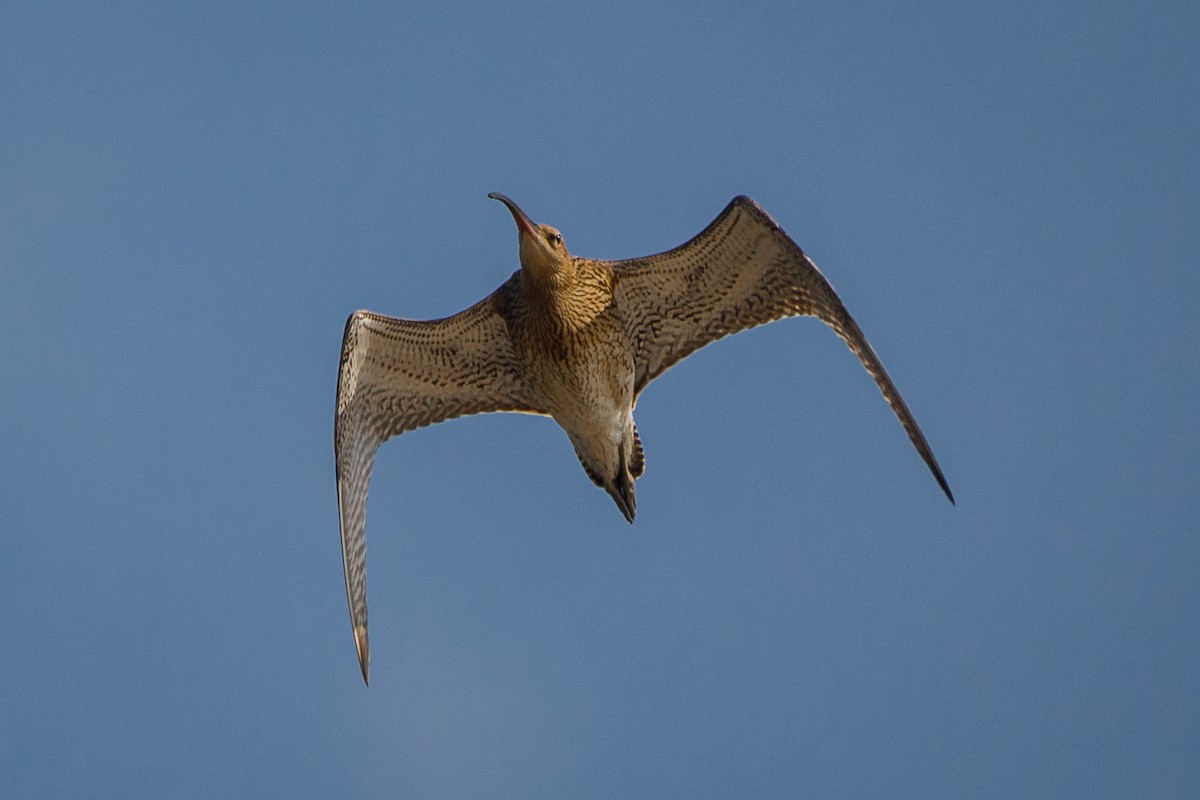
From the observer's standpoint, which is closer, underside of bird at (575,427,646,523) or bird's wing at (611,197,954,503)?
bird's wing at (611,197,954,503)

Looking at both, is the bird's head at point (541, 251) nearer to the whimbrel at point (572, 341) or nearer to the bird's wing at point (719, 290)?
the whimbrel at point (572, 341)

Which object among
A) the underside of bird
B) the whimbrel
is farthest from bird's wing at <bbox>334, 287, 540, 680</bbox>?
the underside of bird

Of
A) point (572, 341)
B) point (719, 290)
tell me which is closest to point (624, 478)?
point (572, 341)

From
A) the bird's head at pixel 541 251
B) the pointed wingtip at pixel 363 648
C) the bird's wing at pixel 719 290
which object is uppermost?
the bird's head at pixel 541 251

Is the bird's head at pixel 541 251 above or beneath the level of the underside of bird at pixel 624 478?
above

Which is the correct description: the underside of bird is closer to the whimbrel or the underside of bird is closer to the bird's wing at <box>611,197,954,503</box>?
the whimbrel

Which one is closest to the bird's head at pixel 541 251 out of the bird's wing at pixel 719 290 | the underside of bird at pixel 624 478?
the bird's wing at pixel 719 290
